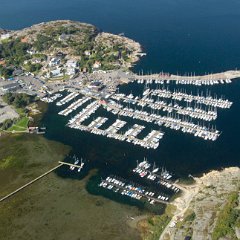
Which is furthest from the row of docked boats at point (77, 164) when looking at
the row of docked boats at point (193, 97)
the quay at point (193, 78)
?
the quay at point (193, 78)

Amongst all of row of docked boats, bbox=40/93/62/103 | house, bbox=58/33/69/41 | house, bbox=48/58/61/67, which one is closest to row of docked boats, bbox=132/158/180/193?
row of docked boats, bbox=40/93/62/103

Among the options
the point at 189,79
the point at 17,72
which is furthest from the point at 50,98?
the point at 189,79

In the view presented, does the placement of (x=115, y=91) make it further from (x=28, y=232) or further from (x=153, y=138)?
(x=28, y=232)

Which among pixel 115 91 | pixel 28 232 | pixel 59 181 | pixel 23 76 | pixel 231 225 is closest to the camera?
pixel 231 225

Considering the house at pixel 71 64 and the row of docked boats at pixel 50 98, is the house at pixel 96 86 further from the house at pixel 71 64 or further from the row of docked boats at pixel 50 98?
the house at pixel 71 64

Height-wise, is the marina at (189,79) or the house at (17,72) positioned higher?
the marina at (189,79)

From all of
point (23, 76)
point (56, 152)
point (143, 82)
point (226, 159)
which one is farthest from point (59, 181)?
point (23, 76)

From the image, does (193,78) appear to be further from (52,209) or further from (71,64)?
(52,209)

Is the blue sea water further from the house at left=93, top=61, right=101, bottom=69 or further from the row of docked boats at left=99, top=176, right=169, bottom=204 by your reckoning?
the house at left=93, top=61, right=101, bottom=69
